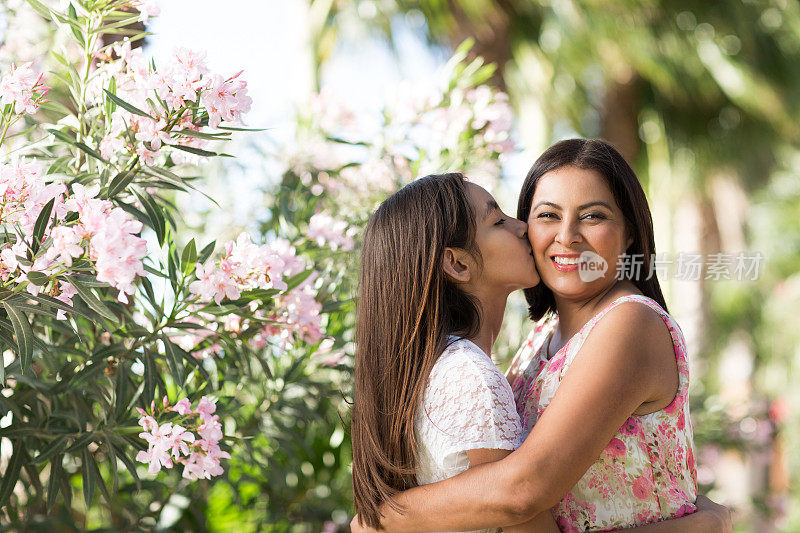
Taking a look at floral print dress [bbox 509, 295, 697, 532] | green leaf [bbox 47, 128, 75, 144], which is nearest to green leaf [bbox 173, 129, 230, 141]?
green leaf [bbox 47, 128, 75, 144]

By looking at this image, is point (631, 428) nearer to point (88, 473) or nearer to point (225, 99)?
point (225, 99)

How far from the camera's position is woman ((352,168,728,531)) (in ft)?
4.39

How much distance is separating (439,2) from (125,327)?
4727mm

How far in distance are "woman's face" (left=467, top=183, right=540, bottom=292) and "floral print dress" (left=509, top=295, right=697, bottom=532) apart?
178 mm

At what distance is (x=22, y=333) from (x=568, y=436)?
0.91 meters

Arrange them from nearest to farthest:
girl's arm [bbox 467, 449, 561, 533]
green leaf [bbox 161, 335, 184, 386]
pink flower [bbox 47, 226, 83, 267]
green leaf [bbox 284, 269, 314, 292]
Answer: pink flower [bbox 47, 226, 83, 267] < girl's arm [bbox 467, 449, 561, 533] < green leaf [bbox 161, 335, 184, 386] < green leaf [bbox 284, 269, 314, 292]

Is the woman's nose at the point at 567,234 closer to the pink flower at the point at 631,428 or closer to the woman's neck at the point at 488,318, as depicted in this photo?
the woman's neck at the point at 488,318

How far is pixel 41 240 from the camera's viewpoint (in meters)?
1.21

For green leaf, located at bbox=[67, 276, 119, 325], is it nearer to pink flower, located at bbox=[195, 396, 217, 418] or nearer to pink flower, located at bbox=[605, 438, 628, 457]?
pink flower, located at bbox=[195, 396, 217, 418]

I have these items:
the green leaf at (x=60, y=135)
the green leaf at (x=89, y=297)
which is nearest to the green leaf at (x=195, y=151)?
the green leaf at (x=60, y=135)

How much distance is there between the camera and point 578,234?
1541 mm

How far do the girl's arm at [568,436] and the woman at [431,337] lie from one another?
0.12 ft

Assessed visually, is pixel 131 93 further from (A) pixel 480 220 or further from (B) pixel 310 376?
(B) pixel 310 376

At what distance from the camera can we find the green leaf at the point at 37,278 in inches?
46.6
